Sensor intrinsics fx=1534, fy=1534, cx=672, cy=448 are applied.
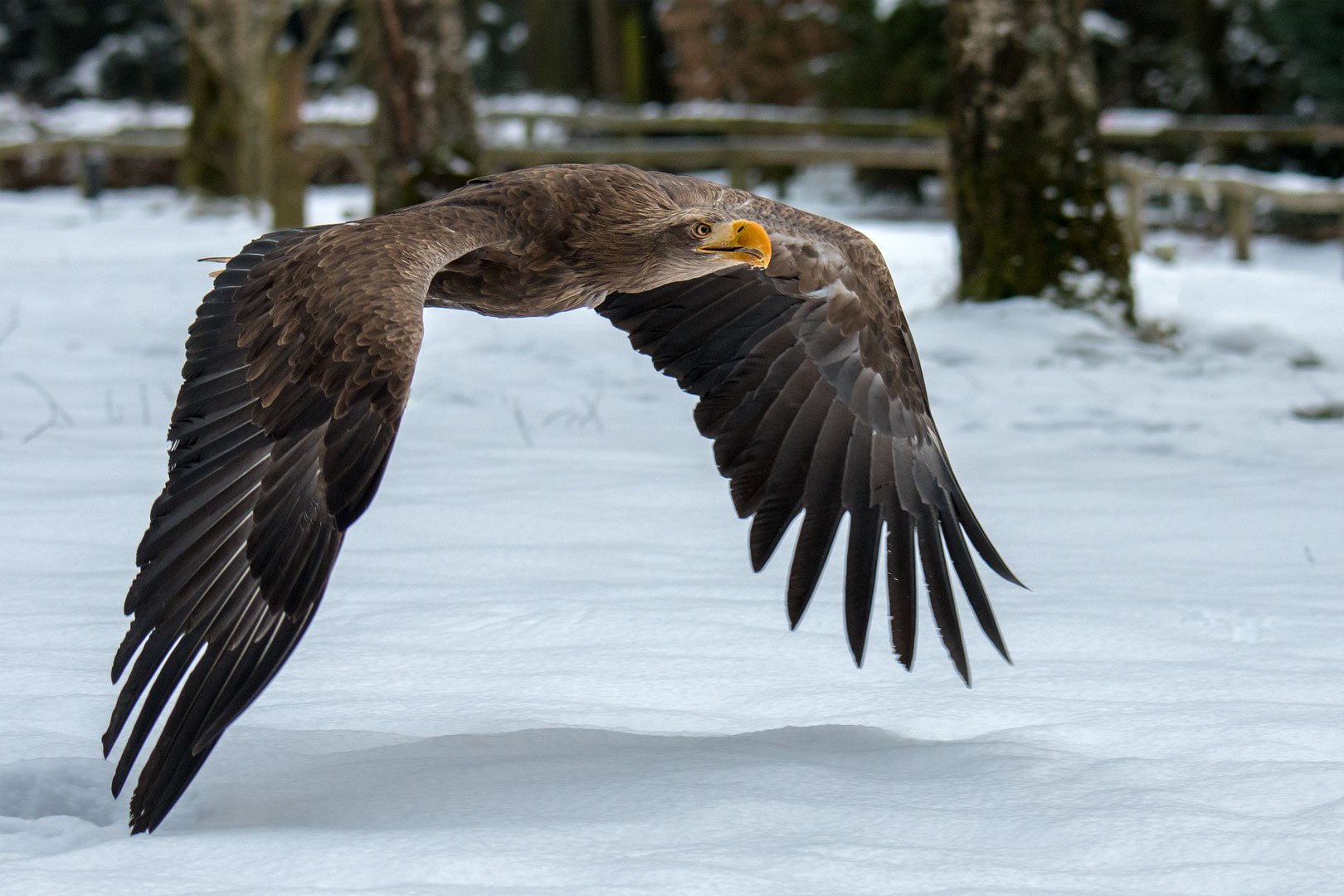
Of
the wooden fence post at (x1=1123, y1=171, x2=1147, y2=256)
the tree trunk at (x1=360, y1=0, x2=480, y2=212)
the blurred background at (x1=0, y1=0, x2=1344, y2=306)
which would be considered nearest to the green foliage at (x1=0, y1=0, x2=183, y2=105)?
the blurred background at (x1=0, y1=0, x2=1344, y2=306)

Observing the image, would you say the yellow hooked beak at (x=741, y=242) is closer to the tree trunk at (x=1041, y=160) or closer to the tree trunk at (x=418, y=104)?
the tree trunk at (x=1041, y=160)

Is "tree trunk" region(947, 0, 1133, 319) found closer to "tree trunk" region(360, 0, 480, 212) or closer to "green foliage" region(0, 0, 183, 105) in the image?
"tree trunk" region(360, 0, 480, 212)

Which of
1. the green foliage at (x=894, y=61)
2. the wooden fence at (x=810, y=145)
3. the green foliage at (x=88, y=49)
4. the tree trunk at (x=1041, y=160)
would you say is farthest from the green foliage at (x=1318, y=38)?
the green foliage at (x=88, y=49)

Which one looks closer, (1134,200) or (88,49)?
(1134,200)

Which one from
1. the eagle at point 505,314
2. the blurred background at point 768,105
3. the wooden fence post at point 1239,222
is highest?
the eagle at point 505,314

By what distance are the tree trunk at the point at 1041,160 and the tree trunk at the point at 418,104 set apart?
2.68 m

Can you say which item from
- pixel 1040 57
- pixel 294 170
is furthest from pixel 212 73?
pixel 1040 57

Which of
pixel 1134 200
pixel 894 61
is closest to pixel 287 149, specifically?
pixel 1134 200

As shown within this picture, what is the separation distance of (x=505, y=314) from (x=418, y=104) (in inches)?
191

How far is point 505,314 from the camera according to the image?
3.52 meters

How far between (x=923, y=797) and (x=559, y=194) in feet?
5.47

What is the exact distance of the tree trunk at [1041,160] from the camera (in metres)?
7.07

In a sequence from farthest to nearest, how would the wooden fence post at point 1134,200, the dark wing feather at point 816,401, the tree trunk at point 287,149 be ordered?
the wooden fence post at point 1134,200 < the tree trunk at point 287,149 < the dark wing feather at point 816,401

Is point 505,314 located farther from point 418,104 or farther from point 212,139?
point 212,139
